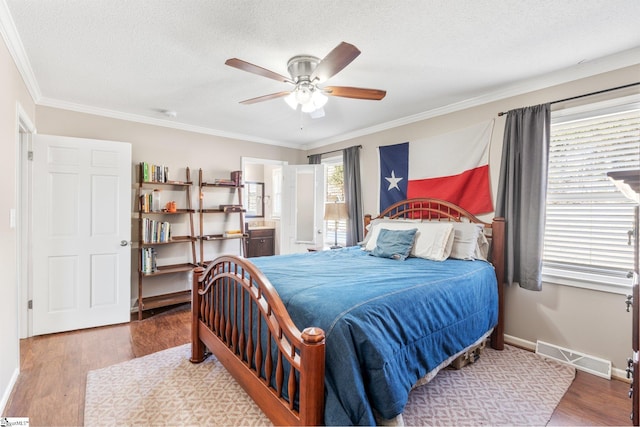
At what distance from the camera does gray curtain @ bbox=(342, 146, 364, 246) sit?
4.37 m

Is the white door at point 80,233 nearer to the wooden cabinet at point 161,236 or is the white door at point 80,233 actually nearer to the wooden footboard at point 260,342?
the wooden cabinet at point 161,236

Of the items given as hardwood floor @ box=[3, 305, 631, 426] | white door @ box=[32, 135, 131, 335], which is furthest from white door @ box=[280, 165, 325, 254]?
white door @ box=[32, 135, 131, 335]

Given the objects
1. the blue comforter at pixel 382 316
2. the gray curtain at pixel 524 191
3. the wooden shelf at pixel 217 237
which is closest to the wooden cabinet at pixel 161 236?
the wooden shelf at pixel 217 237

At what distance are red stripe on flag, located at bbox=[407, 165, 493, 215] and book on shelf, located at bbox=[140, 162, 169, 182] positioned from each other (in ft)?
10.6

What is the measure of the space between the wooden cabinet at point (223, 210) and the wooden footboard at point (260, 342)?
6.18ft

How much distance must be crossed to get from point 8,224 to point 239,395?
1996 mm

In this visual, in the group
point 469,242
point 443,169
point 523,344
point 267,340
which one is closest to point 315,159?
point 443,169

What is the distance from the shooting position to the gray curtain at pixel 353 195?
14.3 feet

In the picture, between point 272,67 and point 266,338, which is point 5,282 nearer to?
point 266,338

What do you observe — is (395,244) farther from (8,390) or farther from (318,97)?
(8,390)

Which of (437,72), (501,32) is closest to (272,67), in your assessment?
(437,72)

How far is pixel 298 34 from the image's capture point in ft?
6.63

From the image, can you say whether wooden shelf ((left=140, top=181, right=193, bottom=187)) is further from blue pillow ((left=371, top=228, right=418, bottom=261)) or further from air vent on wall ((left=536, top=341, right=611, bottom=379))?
air vent on wall ((left=536, top=341, right=611, bottom=379))

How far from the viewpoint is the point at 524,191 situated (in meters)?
2.75
